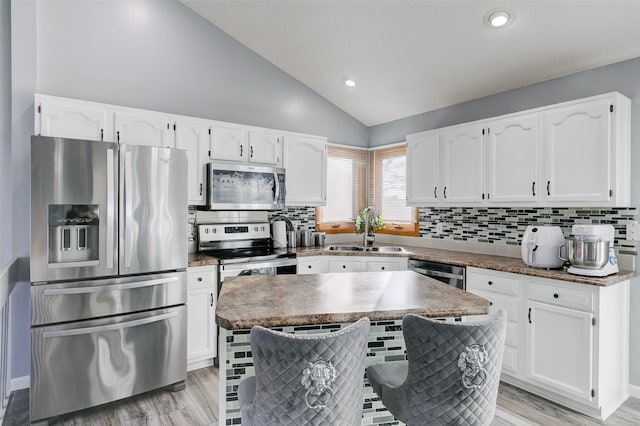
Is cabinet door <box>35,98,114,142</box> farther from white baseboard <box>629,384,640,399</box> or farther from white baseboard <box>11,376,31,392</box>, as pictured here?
white baseboard <box>629,384,640,399</box>

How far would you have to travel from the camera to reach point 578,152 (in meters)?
2.70

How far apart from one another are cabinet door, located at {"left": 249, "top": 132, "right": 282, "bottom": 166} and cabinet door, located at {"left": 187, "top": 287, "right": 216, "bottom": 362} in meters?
1.40

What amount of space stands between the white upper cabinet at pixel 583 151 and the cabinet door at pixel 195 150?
2.86 metres

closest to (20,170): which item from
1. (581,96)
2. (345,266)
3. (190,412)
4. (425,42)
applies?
(190,412)

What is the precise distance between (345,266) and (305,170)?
115 cm

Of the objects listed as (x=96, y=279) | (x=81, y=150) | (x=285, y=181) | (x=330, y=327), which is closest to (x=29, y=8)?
(x=81, y=150)

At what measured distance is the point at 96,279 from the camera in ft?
8.02

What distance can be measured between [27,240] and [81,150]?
1.02 m

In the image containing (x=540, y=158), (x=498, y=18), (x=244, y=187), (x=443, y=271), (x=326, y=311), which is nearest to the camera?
(x=326, y=311)

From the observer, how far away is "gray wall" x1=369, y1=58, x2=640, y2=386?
8.76 ft

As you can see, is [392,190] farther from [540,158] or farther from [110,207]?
[110,207]

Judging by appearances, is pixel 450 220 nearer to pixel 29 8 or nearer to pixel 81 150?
pixel 81 150

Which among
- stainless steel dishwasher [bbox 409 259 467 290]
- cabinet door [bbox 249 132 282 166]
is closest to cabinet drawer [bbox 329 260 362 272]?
stainless steel dishwasher [bbox 409 259 467 290]

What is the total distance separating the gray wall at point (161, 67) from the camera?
3.02m
